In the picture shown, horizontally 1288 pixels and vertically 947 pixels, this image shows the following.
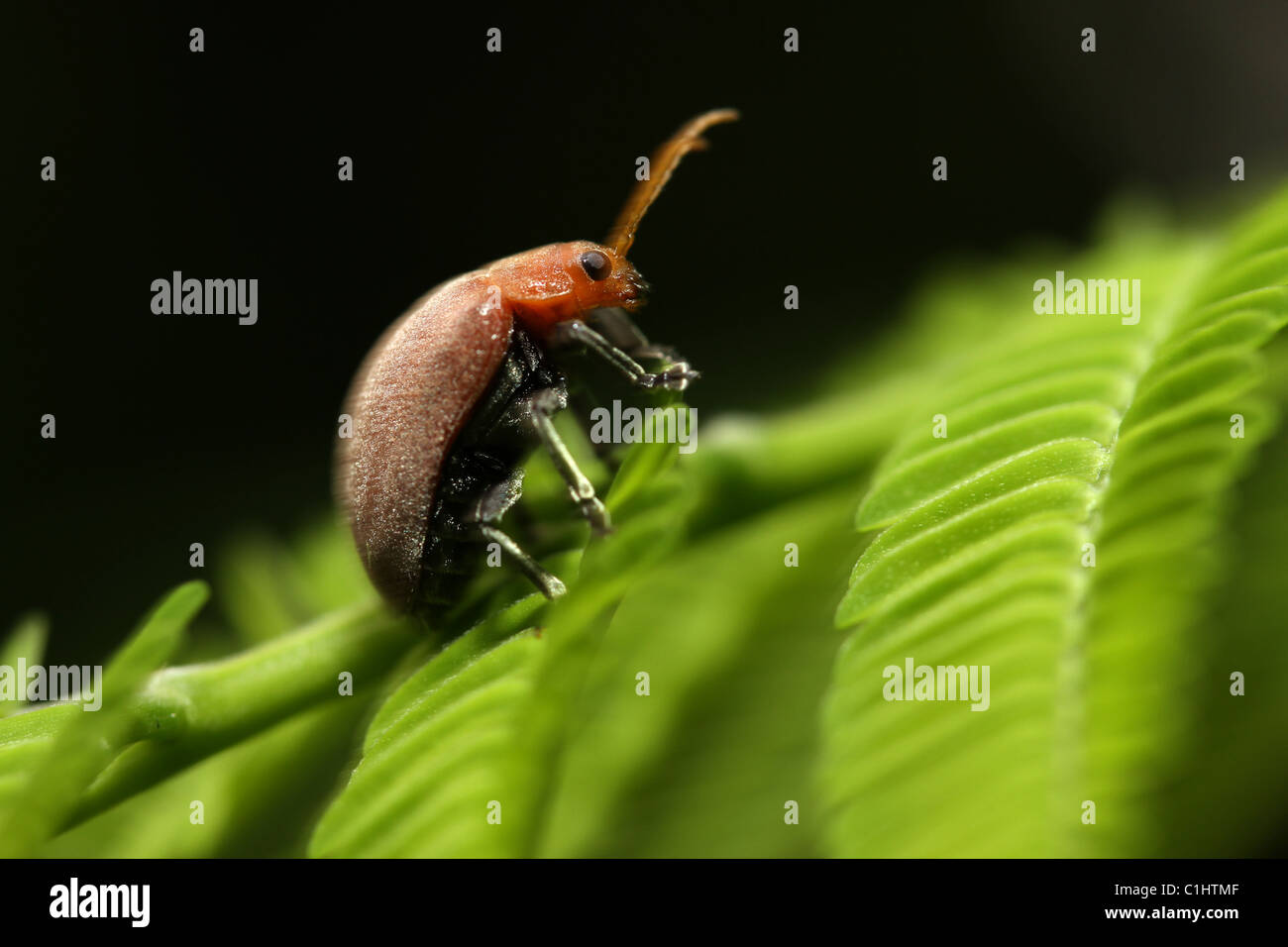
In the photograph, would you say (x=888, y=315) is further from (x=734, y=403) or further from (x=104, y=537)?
(x=104, y=537)

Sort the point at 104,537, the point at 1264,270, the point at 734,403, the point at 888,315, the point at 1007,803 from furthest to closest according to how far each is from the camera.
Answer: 1. the point at 104,537
2. the point at 888,315
3. the point at 734,403
4. the point at 1264,270
5. the point at 1007,803

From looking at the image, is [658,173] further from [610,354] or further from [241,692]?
[241,692]

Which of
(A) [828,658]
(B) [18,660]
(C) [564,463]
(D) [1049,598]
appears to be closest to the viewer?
(D) [1049,598]

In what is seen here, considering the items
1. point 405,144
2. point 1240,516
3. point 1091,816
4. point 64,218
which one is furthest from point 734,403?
point 64,218

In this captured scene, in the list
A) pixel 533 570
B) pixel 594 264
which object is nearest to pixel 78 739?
pixel 533 570

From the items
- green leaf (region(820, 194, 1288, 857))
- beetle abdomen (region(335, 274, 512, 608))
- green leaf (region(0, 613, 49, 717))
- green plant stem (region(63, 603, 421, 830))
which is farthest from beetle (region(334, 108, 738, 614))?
green leaf (region(0, 613, 49, 717))

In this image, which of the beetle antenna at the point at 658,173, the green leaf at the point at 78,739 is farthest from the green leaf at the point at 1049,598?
the green leaf at the point at 78,739

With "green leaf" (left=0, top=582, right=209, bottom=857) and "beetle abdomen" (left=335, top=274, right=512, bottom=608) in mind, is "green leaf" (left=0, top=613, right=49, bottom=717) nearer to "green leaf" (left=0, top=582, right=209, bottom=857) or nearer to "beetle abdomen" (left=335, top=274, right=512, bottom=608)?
"green leaf" (left=0, top=582, right=209, bottom=857)
